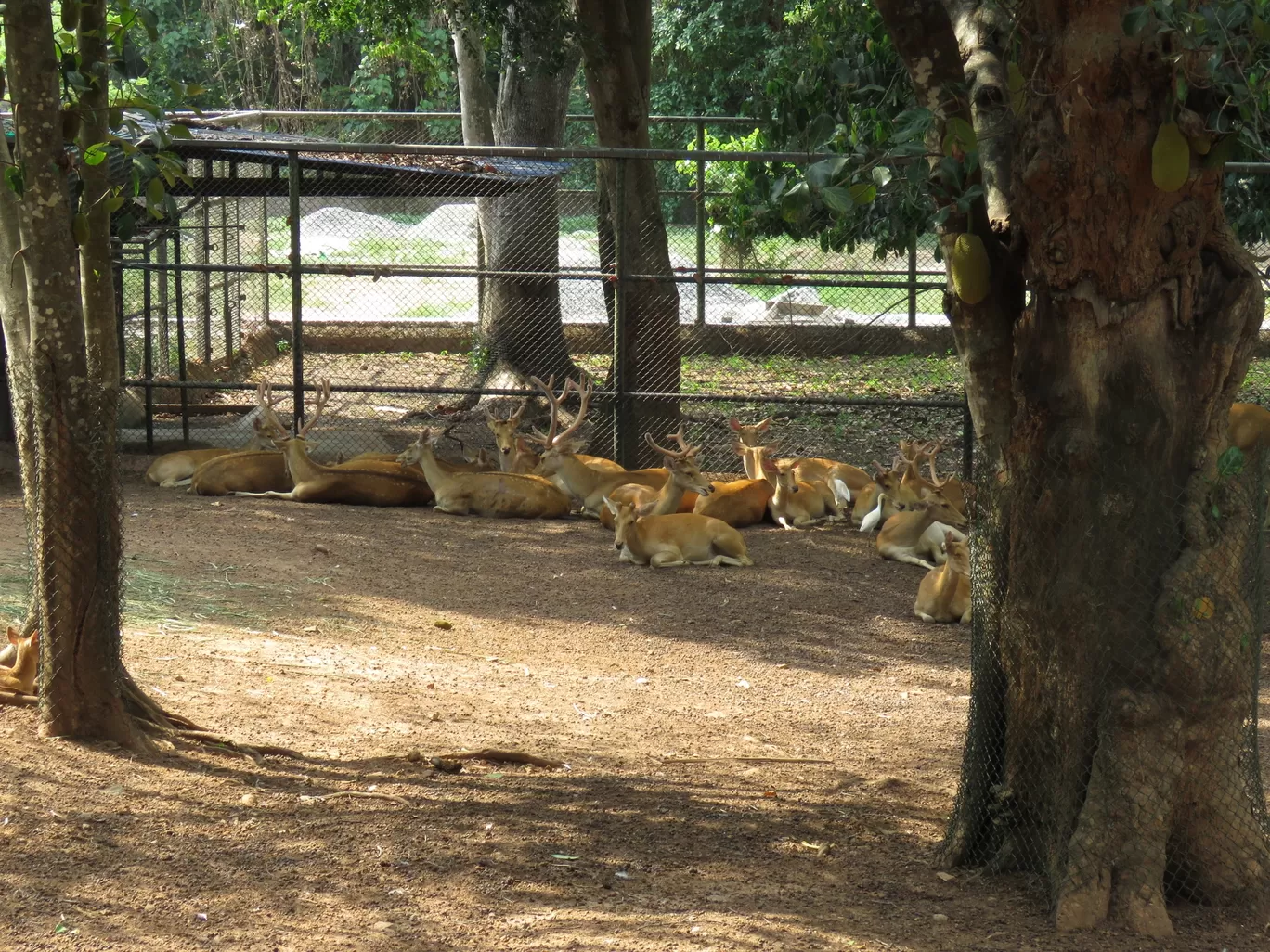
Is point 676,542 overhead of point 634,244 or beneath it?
beneath

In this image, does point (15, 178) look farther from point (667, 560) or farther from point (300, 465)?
point (300, 465)

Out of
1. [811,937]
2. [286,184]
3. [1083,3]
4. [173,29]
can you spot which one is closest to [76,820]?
[811,937]

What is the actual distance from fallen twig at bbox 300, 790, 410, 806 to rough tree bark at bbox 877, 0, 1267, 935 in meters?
2.03

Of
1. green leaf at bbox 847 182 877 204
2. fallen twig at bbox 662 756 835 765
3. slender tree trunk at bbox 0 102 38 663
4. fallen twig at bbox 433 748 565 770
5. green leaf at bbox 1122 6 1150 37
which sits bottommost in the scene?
fallen twig at bbox 662 756 835 765

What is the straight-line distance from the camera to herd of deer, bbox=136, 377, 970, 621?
32.6 ft

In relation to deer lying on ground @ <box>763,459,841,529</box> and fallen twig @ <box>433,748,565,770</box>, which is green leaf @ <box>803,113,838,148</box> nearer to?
fallen twig @ <box>433,748,565,770</box>

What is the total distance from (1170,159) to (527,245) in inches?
463

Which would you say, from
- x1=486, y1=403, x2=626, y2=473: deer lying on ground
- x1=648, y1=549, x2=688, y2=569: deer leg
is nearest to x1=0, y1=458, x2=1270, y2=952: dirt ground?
x1=648, y1=549, x2=688, y2=569: deer leg

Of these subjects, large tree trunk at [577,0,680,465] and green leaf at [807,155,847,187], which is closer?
green leaf at [807,155,847,187]

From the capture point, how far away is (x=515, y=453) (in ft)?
40.2

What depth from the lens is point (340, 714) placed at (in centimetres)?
621

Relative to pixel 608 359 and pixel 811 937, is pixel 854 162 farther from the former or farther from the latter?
pixel 608 359

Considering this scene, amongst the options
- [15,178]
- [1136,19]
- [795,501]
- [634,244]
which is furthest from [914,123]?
[634,244]

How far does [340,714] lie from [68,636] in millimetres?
1384
